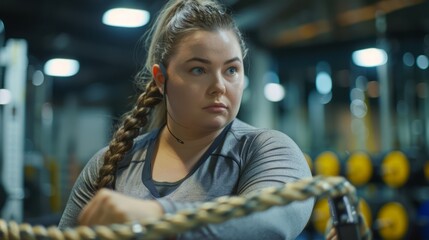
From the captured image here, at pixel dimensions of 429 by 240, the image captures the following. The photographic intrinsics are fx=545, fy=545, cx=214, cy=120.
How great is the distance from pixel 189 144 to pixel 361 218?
649 millimetres

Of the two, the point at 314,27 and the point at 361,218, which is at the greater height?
the point at 314,27

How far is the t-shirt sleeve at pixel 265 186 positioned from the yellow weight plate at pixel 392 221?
383 centimetres

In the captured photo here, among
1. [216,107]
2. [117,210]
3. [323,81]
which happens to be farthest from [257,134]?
[323,81]

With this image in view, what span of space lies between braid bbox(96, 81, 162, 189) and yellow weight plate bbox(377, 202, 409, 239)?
370cm

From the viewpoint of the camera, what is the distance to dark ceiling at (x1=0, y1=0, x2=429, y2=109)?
6191mm

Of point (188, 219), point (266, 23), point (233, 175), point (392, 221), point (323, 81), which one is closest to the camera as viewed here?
point (188, 219)

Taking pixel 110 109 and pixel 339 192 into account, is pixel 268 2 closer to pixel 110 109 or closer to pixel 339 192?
pixel 339 192

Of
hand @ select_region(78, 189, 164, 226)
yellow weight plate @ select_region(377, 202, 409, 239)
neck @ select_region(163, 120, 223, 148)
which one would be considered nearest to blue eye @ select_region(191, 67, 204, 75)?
neck @ select_region(163, 120, 223, 148)

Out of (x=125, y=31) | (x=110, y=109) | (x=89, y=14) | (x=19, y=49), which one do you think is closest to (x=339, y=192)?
(x=19, y=49)

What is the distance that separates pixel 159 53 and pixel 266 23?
5842mm

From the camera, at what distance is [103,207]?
0.65 m

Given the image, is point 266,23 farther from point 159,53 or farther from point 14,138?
point 159,53

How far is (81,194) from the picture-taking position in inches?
51.1

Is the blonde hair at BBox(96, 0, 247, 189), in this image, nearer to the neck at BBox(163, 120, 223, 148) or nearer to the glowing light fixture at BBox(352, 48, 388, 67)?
the neck at BBox(163, 120, 223, 148)
